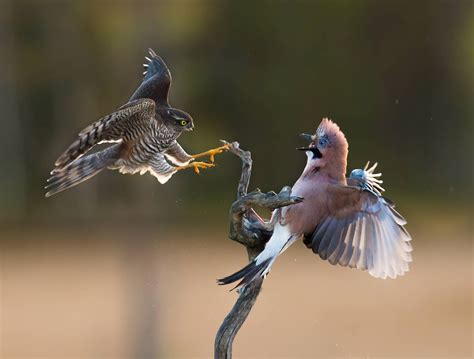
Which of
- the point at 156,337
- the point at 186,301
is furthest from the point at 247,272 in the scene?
the point at 186,301

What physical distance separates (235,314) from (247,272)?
25 centimetres

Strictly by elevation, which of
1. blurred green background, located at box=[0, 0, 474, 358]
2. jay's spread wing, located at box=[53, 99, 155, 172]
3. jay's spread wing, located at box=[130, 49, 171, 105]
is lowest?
blurred green background, located at box=[0, 0, 474, 358]

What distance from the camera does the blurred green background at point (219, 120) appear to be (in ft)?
47.1

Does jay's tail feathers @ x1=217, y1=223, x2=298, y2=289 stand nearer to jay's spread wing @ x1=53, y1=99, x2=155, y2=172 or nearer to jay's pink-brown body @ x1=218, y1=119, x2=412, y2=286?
jay's pink-brown body @ x1=218, y1=119, x2=412, y2=286

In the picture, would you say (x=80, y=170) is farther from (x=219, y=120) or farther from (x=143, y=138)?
(x=219, y=120)

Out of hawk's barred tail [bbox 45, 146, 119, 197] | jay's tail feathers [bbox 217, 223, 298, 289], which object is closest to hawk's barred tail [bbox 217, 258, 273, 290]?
jay's tail feathers [bbox 217, 223, 298, 289]

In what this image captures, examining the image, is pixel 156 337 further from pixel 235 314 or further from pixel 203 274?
pixel 235 314

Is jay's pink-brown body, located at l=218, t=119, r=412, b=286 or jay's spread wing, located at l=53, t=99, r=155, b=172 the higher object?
jay's spread wing, located at l=53, t=99, r=155, b=172

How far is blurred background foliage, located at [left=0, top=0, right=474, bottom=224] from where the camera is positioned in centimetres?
1669

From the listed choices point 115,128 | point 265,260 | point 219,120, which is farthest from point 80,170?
point 219,120

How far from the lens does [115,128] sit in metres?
4.48

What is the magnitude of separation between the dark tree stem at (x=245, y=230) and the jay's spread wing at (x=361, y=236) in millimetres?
222

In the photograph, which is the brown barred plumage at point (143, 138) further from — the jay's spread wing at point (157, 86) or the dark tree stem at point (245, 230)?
the dark tree stem at point (245, 230)

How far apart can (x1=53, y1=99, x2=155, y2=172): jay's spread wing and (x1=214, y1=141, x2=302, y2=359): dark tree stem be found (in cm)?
48
